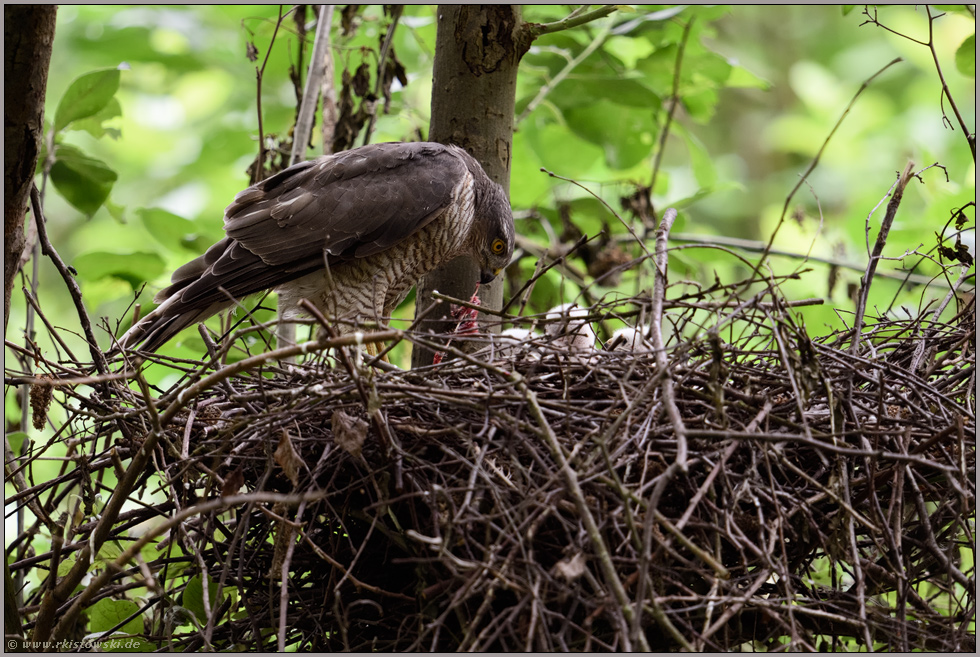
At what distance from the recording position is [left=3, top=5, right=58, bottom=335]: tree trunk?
179 centimetres

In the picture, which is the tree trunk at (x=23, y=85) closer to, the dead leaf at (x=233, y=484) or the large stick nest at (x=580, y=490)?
the large stick nest at (x=580, y=490)

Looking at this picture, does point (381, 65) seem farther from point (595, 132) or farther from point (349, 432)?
point (349, 432)

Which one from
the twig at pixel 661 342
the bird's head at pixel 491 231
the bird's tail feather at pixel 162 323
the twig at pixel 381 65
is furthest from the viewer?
the twig at pixel 381 65

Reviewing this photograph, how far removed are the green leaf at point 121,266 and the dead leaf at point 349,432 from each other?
2424 millimetres

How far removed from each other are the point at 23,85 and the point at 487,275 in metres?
2.22

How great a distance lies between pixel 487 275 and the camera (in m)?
3.75

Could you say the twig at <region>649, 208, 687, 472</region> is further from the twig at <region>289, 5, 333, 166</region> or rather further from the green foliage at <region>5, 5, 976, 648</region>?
the twig at <region>289, 5, 333, 166</region>

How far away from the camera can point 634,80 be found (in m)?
3.93

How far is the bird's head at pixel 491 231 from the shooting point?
141 inches

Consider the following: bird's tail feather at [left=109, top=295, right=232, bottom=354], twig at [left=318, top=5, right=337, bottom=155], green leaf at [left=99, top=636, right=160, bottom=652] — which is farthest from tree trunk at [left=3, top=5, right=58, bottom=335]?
twig at [left=318, top=5, right=337, bottom=155]

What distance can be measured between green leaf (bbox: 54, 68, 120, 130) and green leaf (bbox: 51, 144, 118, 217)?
0.19 metres

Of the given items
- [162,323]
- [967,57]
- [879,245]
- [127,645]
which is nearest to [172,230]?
[162,323]

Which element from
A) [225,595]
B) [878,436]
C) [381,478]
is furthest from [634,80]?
[225,595]

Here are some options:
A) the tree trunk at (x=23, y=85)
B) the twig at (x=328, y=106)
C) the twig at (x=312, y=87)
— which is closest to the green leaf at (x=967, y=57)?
the twig at (x=312, y=87)
